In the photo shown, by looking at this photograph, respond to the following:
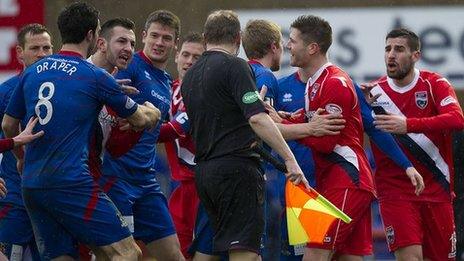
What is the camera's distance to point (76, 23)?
1007 centimetres

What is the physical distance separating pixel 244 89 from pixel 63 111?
1268 mm

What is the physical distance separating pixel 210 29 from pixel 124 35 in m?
1.20

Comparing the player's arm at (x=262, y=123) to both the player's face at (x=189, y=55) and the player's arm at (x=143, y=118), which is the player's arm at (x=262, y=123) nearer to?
the player's arm at (x=143, y=118)

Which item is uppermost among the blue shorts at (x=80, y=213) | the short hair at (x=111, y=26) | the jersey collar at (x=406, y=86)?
the short hair at (x=111, y=26)

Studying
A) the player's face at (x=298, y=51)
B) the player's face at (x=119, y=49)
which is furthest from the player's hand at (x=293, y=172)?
the player's face at (x=119, y=49)

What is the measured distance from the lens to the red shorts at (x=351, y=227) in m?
10.8

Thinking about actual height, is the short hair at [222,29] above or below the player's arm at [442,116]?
above

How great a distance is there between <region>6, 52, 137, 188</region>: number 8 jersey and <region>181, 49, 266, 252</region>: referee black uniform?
64 cm

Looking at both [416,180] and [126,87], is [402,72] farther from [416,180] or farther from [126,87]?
[126,87]

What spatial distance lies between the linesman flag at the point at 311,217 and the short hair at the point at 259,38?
1769 millimetres

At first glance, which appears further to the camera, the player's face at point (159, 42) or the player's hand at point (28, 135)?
the player's face at point (159, 42)

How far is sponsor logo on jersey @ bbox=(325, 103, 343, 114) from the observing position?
10.8m

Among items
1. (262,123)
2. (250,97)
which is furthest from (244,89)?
(262,123)

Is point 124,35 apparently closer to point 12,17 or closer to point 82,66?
point 82,66
